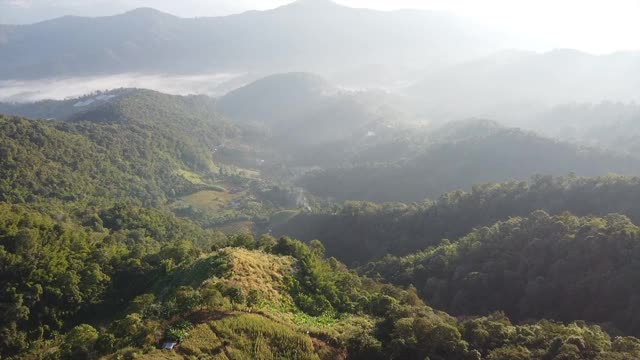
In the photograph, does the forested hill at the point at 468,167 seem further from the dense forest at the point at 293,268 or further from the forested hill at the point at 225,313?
the forested hill at the point at 225,313

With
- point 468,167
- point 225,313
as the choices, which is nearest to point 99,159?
point 468,167

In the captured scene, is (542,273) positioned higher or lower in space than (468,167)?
higher

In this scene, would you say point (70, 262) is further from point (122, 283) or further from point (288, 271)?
point (288, 271)

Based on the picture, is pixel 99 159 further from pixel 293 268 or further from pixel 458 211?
pixel 293 268

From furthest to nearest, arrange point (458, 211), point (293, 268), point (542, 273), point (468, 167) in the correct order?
point (468, 167), point (458, 211), point (542, 273), point (293, 268)

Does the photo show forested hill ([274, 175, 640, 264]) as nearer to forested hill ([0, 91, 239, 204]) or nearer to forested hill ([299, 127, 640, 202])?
forested hill ([0, 91, 239, 204])

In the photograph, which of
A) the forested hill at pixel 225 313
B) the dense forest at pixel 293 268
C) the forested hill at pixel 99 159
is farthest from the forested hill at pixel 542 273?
the forested hill at pixel 99 159
